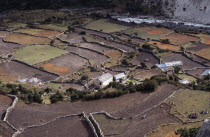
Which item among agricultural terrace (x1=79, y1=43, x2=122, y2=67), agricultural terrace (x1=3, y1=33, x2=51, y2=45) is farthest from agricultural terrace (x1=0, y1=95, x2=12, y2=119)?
agricultural terrace (x1=3, y1=33, x2=51, y2=45)

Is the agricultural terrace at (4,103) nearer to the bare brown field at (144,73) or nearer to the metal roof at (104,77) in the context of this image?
the metal roof at (104,77)

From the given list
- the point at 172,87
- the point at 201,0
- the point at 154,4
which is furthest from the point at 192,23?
the point at 172,87

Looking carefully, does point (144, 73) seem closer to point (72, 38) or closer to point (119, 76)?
point (119, 76)

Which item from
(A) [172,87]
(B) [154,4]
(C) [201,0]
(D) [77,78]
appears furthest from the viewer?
(B) [154,4]

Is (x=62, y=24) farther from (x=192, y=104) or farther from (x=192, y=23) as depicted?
(x=192, y=104)

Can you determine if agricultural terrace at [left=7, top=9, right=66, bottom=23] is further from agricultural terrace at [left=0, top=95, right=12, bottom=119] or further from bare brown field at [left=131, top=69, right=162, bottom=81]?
agricultural terrace at [left=0, top=95, right=12, bottom=119]

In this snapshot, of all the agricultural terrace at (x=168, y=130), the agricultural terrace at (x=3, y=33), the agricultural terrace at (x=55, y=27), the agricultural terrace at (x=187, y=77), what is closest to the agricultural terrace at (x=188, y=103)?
the agricultural terrace at (x=168, y=130)

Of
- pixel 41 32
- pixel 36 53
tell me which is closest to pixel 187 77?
pixel 36 53
